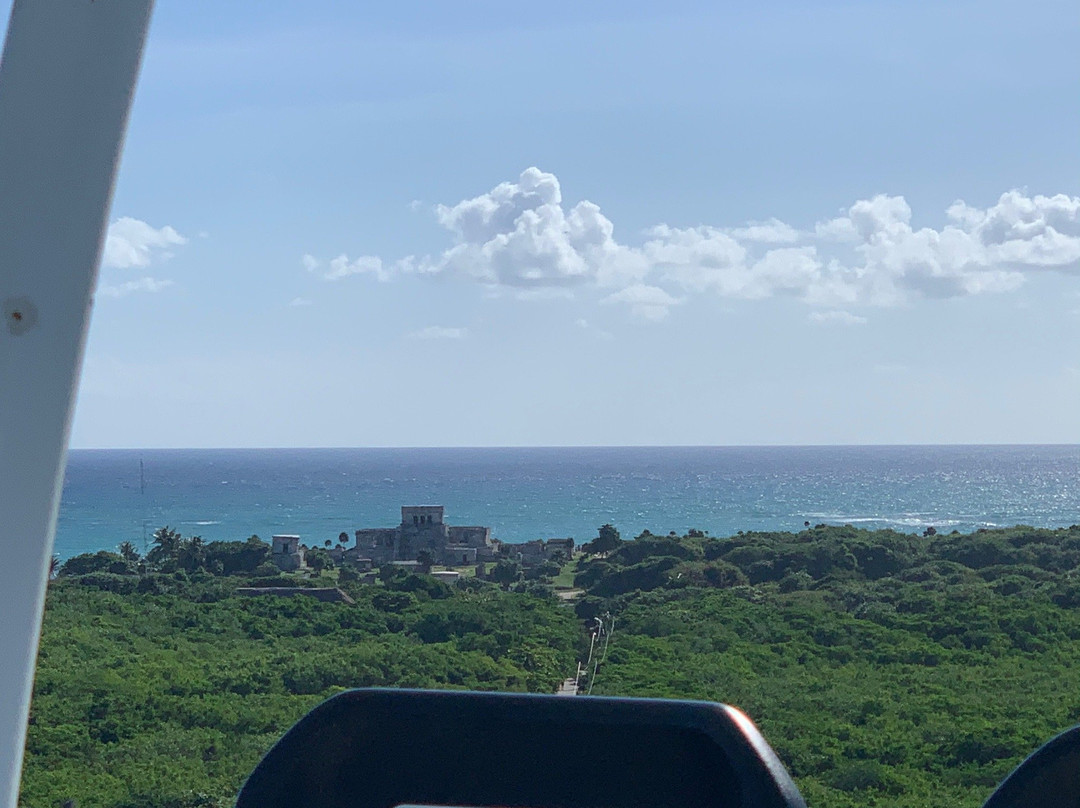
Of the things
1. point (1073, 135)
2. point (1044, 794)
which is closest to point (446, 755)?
point (1044, 794)

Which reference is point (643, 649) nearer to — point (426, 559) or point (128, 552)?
point (426, 559)

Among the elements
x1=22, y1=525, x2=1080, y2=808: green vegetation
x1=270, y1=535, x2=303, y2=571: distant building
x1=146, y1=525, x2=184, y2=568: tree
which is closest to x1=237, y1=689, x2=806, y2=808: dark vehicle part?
x1=22, y1=525, x2=1080, y2=808: green vegetation

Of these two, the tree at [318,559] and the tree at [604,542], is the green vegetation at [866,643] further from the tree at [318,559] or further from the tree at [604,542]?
the tree at [318,559]

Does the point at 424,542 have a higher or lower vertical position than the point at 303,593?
higher

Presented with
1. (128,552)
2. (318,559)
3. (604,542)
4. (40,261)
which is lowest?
(128,552)

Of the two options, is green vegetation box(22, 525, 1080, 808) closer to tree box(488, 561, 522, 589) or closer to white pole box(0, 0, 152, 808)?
tree box(488, 561, 522, 589)

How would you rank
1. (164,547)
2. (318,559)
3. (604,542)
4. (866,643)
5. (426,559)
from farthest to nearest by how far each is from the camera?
(318,559)
(164,547)
(604,542)
(426,559)
(866,643)

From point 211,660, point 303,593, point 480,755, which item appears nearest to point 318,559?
point 303,593
